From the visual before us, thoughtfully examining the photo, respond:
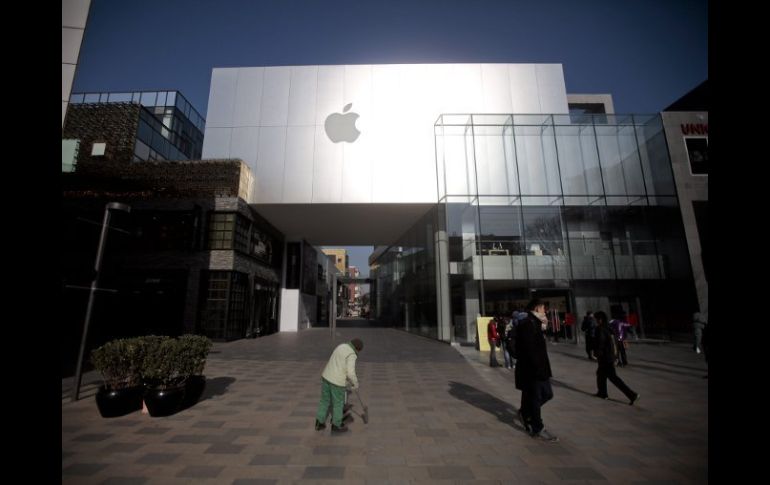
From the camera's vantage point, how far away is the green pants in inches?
206

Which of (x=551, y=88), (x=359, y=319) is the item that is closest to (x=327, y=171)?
(x=551, y=88)

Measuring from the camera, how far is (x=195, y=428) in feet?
17.5

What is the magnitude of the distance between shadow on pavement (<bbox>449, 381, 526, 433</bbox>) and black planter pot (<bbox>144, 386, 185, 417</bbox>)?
5.77 metres

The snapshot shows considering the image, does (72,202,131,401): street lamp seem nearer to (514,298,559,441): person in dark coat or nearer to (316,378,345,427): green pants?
(316,378,345,427): green pants

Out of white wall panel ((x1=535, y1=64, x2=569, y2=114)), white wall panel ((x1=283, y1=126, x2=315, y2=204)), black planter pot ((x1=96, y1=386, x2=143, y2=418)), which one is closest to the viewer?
black planter pot ((x1=96, y1=386, x2=143, y2=418))

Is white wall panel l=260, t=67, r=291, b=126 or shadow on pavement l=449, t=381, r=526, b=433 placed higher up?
white wall panel l=260, t=67, r=291, b=126

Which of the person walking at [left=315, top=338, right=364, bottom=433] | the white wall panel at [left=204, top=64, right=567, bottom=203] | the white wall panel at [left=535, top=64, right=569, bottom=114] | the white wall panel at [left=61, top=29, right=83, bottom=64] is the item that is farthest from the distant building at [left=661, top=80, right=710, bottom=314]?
the white wall panel at [left=61, top=29, right=83, bottom=64]

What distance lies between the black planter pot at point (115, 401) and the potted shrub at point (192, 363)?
849 mm

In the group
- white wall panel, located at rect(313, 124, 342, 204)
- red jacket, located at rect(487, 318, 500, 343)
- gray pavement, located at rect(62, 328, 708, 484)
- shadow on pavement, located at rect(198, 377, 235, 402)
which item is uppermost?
white wall panel, located at rect(313, 124, 342, 204)

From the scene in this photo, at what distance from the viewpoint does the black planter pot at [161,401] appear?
5.86 metres

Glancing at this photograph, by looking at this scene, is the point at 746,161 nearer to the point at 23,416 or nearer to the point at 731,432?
Answer: the point at 731,432

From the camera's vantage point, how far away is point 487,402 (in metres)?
6.96

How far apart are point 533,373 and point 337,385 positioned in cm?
315

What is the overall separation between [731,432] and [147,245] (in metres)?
22.9
